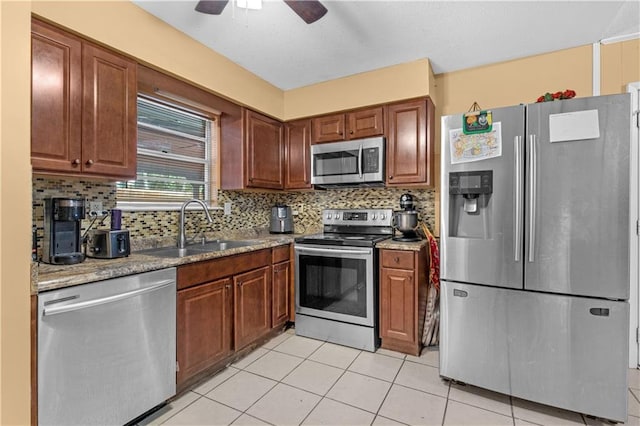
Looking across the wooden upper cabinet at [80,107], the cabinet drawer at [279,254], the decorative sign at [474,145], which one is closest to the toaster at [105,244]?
the wooden upper cabinet at [80,107]

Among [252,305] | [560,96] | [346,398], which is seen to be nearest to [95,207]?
[252,305]

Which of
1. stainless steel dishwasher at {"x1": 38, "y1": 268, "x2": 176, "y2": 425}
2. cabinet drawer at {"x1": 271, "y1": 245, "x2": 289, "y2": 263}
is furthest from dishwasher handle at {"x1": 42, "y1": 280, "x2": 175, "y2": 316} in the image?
cabinet drawer at {"x1": 271, "y1": 245, "x2": 289, "y2": 263}

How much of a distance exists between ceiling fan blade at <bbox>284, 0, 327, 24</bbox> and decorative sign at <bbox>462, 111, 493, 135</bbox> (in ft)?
3.61

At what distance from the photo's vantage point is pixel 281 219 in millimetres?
3428

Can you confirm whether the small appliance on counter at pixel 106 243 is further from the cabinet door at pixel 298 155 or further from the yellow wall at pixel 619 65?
the yellow wall at pixel 619 65

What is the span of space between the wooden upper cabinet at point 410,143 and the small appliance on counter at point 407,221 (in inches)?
6.6

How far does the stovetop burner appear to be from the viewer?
9.84 feet

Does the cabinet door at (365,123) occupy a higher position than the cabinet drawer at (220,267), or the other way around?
the cabinet door at (365,123)

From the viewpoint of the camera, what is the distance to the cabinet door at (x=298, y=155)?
334 centimetres

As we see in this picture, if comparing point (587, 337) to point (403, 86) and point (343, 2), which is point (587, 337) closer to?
point (403, 86)

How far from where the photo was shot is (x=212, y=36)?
231 cm

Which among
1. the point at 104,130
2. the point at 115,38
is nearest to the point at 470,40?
the point at 115,38

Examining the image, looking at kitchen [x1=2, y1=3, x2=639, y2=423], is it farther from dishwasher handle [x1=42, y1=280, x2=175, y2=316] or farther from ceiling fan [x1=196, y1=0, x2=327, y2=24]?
ceiling fan [x1=196, y1=0, x2=327, y2=24]

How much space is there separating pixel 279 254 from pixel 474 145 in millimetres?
1819
